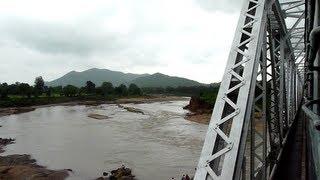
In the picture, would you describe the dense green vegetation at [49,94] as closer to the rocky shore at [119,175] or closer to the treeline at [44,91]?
the treeline at [44,91]

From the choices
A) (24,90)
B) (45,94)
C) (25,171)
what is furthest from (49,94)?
(25,171)

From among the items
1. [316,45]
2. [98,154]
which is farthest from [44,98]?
[316,45]

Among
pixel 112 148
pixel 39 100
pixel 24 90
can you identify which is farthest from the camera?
pixel 24 90

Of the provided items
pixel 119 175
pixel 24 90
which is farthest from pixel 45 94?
pixel 119 175

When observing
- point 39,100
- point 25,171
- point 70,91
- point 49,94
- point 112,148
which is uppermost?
point 70,91

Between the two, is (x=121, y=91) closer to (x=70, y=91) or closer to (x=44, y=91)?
(x=70, y=91)

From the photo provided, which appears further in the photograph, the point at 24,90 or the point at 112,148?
the point at 24,90

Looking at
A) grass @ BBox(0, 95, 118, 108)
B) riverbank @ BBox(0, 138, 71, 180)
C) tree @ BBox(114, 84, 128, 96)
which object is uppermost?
tree @ BBox(114, 84, 128, 96)

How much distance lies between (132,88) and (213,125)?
564 feet

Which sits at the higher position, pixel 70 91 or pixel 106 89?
pixel 106 89

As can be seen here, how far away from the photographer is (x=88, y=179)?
85.6 feet

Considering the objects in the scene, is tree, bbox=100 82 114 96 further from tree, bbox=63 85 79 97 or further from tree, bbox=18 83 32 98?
tree, bbox=18 83 32 98

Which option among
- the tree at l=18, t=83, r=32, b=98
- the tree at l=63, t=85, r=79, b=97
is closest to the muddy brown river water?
the tree at l=18, t=83, r=32, b=98

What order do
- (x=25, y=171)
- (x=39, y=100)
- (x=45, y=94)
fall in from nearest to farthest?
1. (x=25, y=171)
2. (x=39, y=100)
3. (x=45, y=94)
